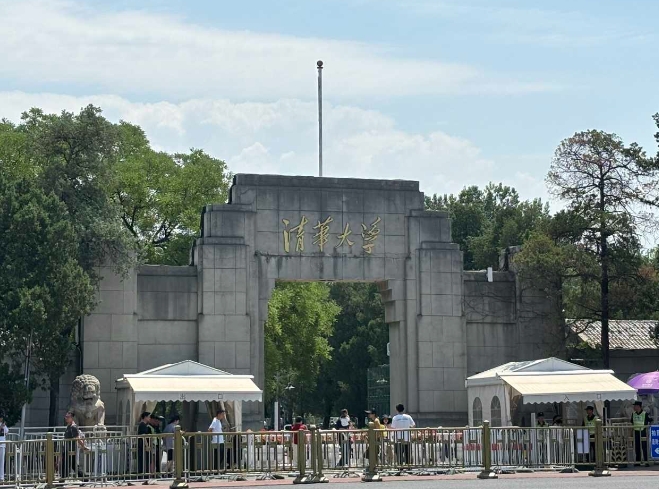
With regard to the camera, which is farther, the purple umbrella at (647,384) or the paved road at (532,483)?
the purple umbrella at (647,384)

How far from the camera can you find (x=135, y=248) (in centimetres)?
3581

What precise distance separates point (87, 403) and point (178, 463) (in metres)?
8.48

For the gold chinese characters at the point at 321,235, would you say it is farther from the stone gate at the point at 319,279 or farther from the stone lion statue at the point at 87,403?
the stone lion statue at the point at 87,403

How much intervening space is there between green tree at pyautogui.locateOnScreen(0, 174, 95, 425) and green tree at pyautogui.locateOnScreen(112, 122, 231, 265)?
16.0m

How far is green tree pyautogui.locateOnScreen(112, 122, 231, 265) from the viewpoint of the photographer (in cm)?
5034

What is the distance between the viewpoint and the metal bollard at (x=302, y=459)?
2434 centimetres

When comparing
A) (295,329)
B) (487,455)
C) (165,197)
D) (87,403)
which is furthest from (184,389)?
(295,329)

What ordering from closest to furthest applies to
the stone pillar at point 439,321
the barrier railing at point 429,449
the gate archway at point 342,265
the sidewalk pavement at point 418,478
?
the sidewalk pavement at point 418,478 < the barrier railing at point 429,449 < the gate archway at point 342,265 < the stone pillar at point 439,321

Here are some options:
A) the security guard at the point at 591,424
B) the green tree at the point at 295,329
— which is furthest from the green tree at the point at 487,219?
the security guard at the point at 591,424

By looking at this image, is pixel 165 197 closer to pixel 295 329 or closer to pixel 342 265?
pixel 295 329

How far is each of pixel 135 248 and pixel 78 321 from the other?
2732mm

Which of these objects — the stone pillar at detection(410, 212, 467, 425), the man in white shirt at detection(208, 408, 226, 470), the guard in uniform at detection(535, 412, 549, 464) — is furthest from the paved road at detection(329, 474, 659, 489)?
the stone pillar at detection(410, 212, 467, 425)

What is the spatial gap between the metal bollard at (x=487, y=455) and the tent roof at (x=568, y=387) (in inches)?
160

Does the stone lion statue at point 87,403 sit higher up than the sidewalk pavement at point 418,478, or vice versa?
the stone lion statue at point 87,403
